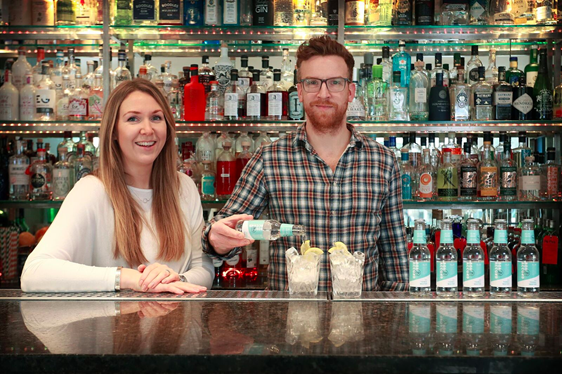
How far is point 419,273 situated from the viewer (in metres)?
1.76

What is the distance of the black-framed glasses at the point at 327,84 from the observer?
2252mm

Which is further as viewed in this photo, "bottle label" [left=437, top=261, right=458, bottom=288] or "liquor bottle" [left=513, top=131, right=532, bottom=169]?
"liquor bottle" [left=513, top=131, right=532, bottom=169]

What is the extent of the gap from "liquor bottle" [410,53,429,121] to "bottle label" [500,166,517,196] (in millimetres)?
506

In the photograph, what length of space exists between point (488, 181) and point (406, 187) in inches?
16.7

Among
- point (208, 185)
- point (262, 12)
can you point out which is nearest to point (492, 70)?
point (262, 12)

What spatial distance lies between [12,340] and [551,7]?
311cm

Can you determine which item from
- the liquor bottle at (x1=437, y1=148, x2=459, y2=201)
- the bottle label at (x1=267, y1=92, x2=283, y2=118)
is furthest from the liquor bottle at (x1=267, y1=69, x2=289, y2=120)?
the liquor bottle at (x1=437, y1=148, x2=459, y2=201)

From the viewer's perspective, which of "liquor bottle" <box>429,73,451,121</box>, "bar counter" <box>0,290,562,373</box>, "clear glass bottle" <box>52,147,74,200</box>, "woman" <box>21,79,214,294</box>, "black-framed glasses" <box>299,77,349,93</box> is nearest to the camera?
"bar counter" <box>0,290,562,373</box>

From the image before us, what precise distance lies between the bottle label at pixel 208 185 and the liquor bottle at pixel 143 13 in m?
0.87

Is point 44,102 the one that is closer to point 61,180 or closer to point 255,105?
point 61,180

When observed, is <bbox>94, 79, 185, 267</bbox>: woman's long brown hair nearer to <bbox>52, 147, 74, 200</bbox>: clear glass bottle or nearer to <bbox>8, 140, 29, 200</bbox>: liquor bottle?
<bbox>52, 147, 74, 200</bbox>: clear glass bottle

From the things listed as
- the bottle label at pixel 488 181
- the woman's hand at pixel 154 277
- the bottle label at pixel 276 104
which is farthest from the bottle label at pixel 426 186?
the woman's hand at pixel 154 277

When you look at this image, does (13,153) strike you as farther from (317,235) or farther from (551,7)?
(551,7)

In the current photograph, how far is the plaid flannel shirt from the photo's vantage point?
2260mm
